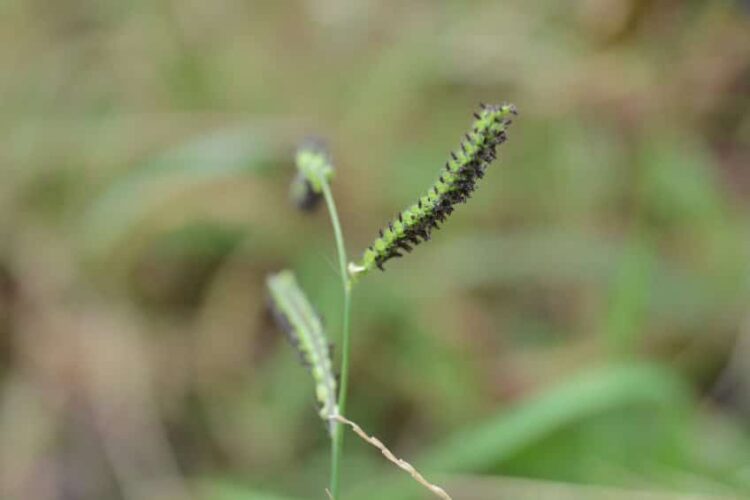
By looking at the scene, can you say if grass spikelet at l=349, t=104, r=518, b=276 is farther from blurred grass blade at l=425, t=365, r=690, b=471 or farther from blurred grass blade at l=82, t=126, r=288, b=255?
blurred grass blade at l=82, t=126, r=288, b=255

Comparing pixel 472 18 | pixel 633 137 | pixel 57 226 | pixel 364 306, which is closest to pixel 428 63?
pixel 472 18

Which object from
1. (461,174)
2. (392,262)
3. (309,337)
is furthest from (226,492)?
(461,174)

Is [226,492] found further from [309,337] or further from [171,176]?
[309,337]

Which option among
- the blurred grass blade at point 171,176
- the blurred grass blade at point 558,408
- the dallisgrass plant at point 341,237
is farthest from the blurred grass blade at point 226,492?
the dallisgrass plant at point 341,237

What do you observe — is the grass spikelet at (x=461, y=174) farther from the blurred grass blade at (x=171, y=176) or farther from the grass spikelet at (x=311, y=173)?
the blurred grass blade at (x=171, y=176)

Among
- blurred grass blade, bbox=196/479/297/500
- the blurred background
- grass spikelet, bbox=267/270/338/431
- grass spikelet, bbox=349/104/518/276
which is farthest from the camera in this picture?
the blurred background

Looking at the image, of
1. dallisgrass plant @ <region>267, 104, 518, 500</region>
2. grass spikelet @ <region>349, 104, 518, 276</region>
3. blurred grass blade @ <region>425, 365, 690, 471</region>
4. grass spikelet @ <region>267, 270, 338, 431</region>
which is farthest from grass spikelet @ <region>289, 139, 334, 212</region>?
blurred grass blade @ <region>425, 365, 690, 471</region>

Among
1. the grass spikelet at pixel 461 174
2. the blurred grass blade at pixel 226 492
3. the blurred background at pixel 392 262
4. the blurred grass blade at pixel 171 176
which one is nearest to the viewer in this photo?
the grass spikelet at pixel 461 174
